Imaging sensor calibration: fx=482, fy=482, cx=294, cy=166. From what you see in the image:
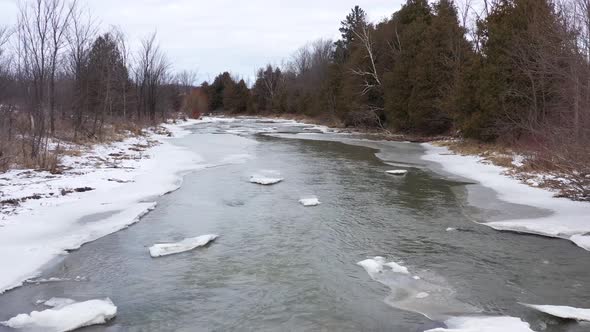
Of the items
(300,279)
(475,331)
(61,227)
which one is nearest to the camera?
(475,331)

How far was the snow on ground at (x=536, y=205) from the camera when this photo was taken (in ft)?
29.4

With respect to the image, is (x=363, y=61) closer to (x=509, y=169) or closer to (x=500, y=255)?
(x=509, y=169)

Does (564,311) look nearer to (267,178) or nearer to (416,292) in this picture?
(416,292)

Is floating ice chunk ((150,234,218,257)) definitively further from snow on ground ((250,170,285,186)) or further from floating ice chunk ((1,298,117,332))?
snow on ground ((250,170,285,186))

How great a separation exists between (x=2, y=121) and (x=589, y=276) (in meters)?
16.7

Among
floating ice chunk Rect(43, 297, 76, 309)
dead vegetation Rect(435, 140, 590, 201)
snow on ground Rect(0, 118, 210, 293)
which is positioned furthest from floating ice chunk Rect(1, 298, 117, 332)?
dead vegetation Rect(435, 140, 590, 201)

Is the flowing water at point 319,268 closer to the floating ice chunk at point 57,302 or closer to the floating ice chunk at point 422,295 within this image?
the floating ice chunk at point 422,295

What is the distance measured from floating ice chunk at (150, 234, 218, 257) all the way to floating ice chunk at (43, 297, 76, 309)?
6.11ft

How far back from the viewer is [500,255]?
7.80 m

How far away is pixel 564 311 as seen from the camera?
5578mm

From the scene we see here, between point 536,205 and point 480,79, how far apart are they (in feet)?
44.4

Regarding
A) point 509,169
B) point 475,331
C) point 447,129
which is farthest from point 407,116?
point 475,331

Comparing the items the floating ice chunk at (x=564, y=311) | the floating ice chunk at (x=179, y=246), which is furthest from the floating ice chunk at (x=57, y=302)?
the floating ice chunk at (x=564, y=311)

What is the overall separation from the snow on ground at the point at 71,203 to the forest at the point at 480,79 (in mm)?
9608
